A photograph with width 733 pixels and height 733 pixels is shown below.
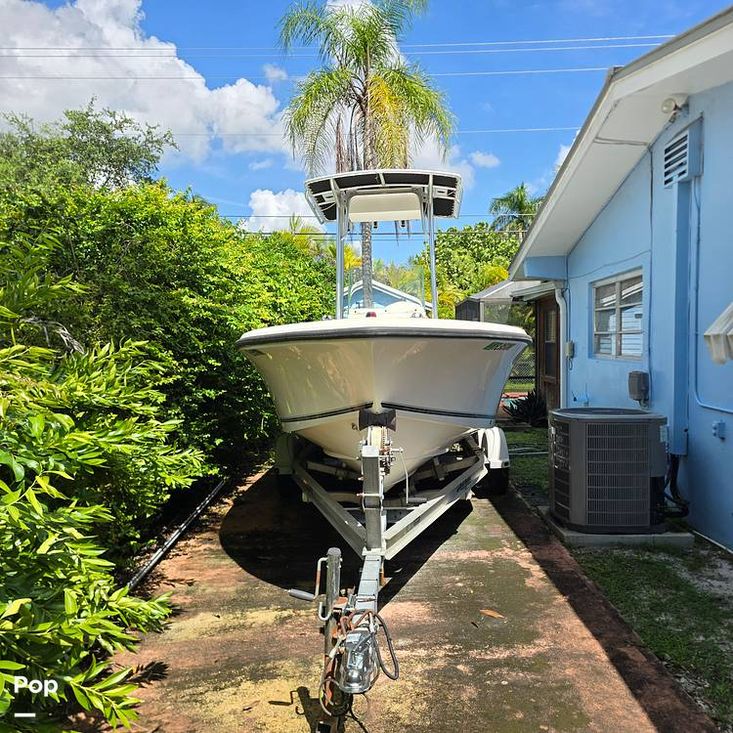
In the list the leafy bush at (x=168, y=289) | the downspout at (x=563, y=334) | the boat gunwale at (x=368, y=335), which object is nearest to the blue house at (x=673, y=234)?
the downspout at (x=563, y=334)

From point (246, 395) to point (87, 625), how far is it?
4697 mm

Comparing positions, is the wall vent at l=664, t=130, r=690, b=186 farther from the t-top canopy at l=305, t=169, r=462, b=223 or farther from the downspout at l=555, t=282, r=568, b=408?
the downspout at l=555, t=282, r=568, b=408

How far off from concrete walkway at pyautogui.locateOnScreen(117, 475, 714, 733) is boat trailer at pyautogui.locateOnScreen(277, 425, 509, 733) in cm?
24

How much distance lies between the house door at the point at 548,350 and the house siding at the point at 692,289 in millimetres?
3925

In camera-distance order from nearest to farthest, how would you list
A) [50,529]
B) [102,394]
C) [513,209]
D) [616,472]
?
[50,529] → [102,394] → [616,472] → [513,209]

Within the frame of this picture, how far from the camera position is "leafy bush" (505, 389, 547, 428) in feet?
38.8

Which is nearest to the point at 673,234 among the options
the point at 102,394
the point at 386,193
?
the point at 386,193

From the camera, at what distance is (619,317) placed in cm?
746

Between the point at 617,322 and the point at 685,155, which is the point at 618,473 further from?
the point at 617,322

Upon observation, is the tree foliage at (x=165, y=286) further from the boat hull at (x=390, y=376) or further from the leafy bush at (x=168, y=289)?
the boat hull at (x=390, y=376)

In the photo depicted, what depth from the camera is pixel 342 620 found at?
272 centimetres

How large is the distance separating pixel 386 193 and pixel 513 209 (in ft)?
94.6

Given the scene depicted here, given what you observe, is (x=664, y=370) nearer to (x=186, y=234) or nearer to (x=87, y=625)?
(x=186, y=234)

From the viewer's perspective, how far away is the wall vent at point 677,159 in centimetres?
534
